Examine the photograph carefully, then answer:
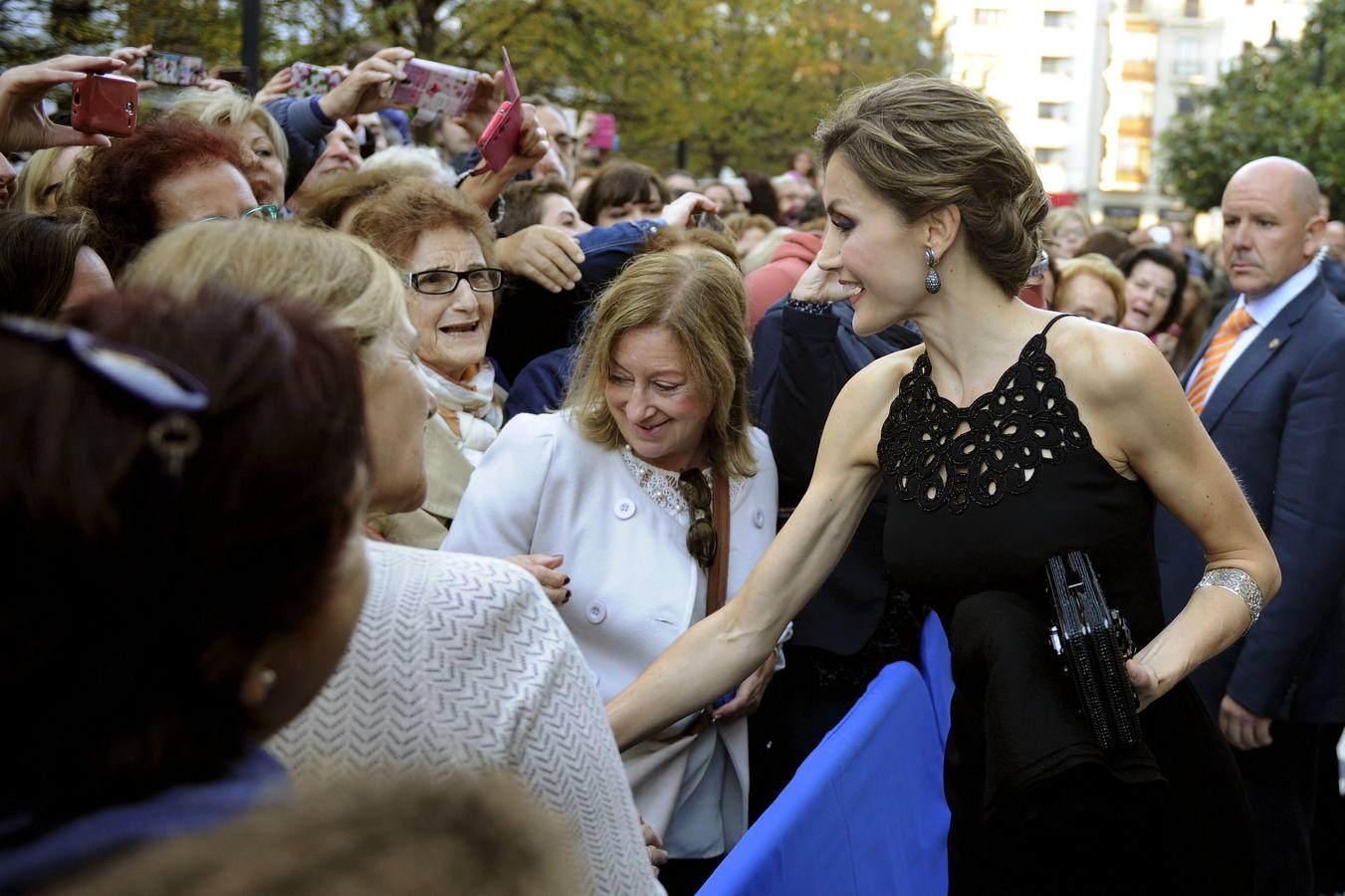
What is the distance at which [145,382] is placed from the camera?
91cm

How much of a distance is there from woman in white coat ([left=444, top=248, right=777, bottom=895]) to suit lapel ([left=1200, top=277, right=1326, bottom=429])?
212cm

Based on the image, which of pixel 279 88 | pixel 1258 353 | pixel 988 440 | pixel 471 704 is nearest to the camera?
pixel 471 704

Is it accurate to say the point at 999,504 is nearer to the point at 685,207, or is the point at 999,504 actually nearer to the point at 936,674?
the point at 936,674

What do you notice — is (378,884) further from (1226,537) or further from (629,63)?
(629,63)

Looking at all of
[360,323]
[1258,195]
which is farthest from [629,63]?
[360,323]

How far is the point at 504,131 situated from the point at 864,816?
2.44m

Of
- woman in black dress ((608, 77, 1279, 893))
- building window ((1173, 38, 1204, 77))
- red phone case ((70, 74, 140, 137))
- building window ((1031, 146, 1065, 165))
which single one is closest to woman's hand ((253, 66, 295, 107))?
red phone case ((70, 74, 140, 137))

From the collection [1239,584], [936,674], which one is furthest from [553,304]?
[1239,584]

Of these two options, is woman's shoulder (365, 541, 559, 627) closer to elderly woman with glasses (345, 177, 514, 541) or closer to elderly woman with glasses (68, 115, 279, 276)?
elderly woman with glasses (345, 177, 514, 541)

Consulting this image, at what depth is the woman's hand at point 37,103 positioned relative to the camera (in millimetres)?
3479

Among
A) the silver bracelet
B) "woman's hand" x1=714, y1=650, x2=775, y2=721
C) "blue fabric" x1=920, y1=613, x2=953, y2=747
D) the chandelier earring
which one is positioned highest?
the chandelier earring

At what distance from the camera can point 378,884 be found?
74cm

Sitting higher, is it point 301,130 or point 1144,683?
point 301,130

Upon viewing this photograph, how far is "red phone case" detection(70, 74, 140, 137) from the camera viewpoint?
11.2ft
